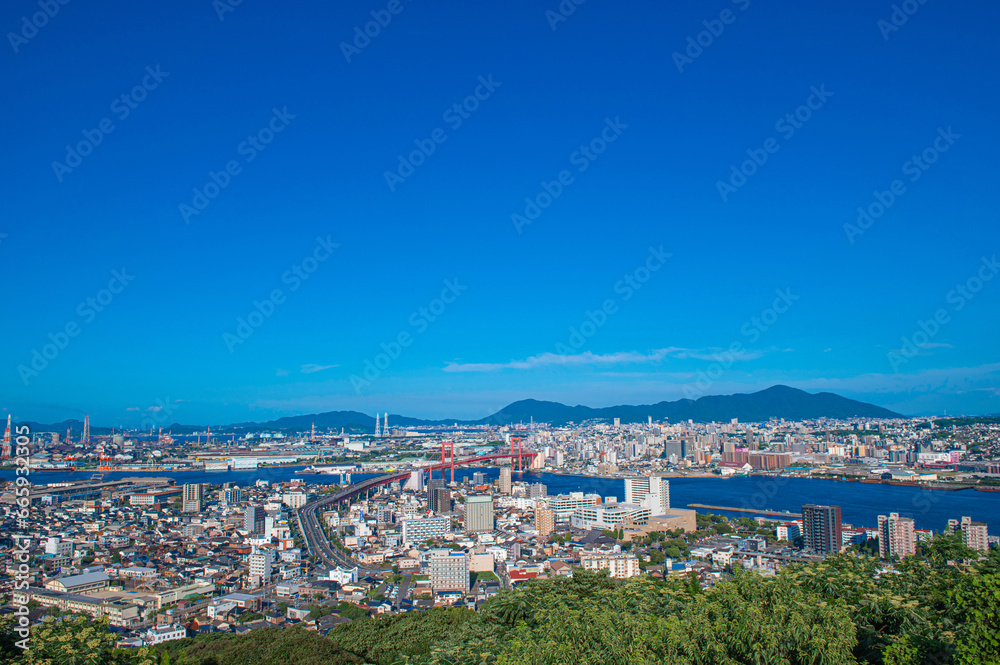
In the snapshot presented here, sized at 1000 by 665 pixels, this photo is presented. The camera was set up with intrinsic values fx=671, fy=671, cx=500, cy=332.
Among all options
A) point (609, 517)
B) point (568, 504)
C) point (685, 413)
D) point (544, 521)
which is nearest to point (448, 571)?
point (544, 521)

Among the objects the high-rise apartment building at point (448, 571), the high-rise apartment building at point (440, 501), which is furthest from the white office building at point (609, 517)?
the high-rise apartment building at point (448, 571)

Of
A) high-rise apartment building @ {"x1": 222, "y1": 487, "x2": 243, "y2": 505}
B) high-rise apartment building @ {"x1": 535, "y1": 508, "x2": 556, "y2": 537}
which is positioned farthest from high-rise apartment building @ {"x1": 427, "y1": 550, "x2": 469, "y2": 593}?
high-rise apartment building @ {"x1": 222, "y1": 487, "x2": 243, "y2": 505}

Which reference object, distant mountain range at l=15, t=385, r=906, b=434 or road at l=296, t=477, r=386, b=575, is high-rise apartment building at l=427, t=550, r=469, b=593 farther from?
distant mountain range at l=15, t=385, r=906, b=434

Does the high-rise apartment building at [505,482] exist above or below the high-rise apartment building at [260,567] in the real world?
below

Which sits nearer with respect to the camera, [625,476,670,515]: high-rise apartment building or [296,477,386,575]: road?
[296,477,386,575]: road

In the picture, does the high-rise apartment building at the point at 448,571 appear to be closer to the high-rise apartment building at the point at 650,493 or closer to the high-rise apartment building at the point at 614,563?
the high-rise apartment building at the point at 614,563

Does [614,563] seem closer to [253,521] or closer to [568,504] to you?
[568,504]
